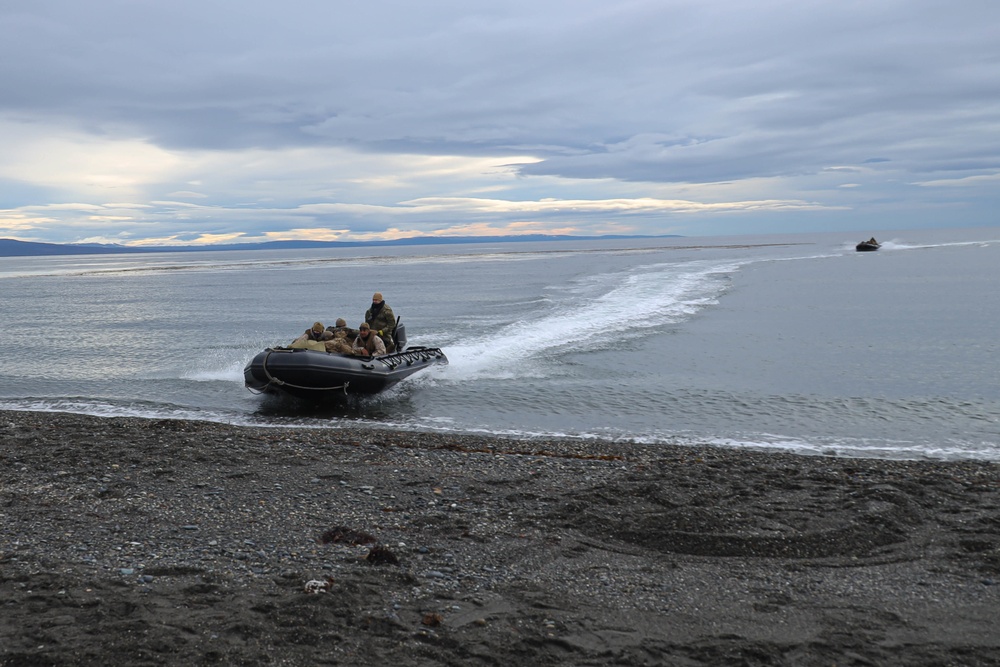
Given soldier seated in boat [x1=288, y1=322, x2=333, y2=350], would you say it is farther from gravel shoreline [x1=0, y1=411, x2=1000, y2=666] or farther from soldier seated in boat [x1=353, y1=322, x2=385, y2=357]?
gravel shoreline [x1=0, y1=411, x2=1000, y2=666]

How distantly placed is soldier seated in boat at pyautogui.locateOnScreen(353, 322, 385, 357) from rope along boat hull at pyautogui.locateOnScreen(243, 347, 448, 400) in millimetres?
725

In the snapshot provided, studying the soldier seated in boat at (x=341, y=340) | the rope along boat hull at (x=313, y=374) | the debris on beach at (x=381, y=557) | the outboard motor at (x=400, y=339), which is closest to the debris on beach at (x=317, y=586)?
the debris on beach at (x=381, y=557)

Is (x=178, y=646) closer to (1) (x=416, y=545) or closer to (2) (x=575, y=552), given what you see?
(1) (x=416, y=545)

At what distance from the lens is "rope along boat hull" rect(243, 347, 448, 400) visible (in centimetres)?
1431

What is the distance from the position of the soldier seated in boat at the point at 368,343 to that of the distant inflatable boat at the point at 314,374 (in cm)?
71

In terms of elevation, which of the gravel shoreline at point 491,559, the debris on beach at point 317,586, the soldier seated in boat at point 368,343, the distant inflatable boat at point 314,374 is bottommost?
the gravel shoreline at point 491,559

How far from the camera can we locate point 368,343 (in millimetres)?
16000

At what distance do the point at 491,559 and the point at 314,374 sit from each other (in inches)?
348

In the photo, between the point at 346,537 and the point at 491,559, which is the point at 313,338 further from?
the point at 491,559

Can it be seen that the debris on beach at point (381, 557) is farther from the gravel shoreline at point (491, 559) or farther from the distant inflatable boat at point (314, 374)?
the distant inflatable boat at point (314, 374)

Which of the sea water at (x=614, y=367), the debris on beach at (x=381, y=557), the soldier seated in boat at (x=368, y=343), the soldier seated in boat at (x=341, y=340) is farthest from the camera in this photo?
the soldier seated in boat at (x=368, y=343)

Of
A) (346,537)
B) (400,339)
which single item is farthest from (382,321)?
(346,537)

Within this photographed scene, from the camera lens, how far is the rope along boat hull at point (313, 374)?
47.0 feet

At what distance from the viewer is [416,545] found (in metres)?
6.49
